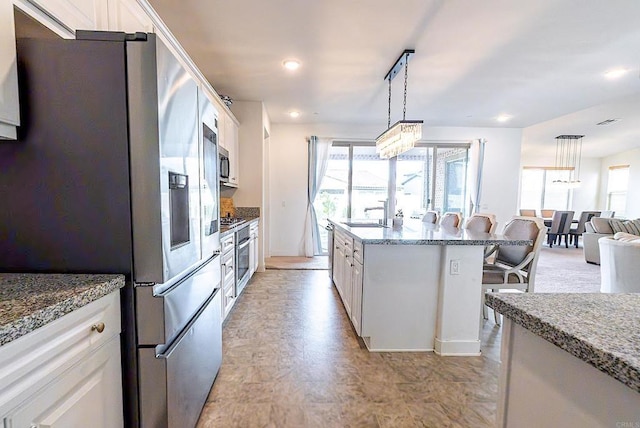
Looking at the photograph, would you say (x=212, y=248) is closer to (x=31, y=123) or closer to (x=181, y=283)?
(x=181, y=283)

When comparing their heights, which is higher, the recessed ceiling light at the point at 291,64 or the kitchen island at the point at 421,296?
the recessed ceiling light at the point at 291,64

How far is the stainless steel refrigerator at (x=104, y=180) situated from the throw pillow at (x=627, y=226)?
698cm

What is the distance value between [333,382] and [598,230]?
248 inches

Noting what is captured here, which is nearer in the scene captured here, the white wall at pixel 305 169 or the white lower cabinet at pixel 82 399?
the white lower cabinet at pixel 82 399

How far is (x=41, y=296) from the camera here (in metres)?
0.85

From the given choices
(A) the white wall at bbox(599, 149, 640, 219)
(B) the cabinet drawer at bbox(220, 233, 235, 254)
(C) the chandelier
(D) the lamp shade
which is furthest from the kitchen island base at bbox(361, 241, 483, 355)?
(A) the white wall at bbox(599, 149, 640, 219)

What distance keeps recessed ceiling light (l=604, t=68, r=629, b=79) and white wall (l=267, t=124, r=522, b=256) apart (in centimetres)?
251

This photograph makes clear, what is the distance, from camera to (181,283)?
128cm

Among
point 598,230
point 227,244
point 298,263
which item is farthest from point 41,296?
point 598,230

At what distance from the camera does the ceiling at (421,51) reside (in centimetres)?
221

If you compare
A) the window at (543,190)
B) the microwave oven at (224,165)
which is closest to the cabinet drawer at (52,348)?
the microwave oven at (224,165)

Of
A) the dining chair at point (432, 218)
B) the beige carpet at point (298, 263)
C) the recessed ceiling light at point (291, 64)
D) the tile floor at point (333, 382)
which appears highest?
the recessed ceiling light at point (291, 64)

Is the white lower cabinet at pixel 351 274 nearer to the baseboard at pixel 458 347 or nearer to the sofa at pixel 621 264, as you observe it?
the baseboard at pixel 458 347

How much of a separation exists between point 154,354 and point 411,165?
585cm
